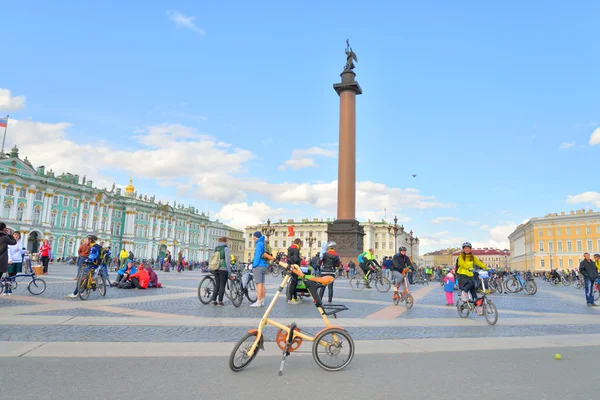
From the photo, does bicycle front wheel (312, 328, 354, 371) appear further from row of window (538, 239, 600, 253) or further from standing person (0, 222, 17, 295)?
row of window (538, 239, 600, 253)

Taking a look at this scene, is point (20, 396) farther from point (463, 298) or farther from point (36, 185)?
point (36, 185)

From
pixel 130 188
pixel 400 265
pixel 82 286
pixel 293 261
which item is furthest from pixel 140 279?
pixel 130 188

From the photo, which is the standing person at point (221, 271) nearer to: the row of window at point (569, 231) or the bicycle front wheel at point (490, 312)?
the bicycle front wheel at point (490, 312)

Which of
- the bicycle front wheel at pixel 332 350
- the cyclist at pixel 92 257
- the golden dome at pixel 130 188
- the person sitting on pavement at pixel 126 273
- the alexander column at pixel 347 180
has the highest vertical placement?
the golden dome at pixel 130 188

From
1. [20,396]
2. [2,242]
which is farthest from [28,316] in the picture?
[20,396]

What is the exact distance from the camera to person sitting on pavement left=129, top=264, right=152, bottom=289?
1549 centimetres

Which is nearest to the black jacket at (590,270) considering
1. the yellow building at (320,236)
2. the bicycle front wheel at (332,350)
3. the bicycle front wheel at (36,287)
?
the bicycle front wheel at (332,350)

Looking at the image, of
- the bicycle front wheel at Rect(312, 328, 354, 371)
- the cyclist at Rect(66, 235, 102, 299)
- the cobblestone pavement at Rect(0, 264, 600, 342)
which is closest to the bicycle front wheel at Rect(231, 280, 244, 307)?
the cobblestone pavement at Rect(0, 264, 600, 342)

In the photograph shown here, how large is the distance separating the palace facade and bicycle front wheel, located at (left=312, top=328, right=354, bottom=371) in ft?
250

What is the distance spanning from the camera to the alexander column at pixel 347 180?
30.6 m

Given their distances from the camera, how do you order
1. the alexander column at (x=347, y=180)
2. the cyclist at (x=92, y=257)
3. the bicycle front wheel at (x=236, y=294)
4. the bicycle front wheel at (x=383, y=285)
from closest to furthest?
1. the bicycle front wheel at (x=236, y=294)
2. the cyclist at (x=92, y=257)
3. the bicycle front wheel at (x=383, y=285)
4. the alexander column at (x=347, y=180)

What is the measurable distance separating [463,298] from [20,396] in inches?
360

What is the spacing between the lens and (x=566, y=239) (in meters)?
101

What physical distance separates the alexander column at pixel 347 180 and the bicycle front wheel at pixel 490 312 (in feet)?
66.9
